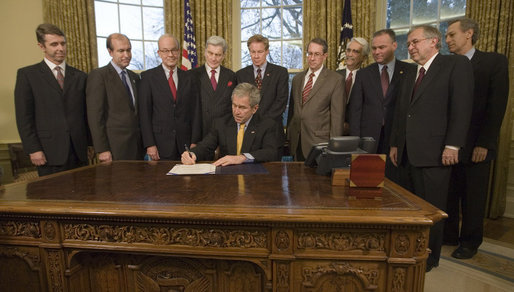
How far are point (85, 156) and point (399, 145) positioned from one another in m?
2.80

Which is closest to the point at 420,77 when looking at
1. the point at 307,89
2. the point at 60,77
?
the point at 307,89

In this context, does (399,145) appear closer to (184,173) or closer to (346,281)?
(346,281)

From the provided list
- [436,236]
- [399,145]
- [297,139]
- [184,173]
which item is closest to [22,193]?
[184,173]

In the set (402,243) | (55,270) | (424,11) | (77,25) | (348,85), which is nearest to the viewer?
(402,243)

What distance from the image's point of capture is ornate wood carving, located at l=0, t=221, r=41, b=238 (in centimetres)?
142

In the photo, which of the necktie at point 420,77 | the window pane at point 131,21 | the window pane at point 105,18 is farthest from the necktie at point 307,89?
the window pane at point 105,18

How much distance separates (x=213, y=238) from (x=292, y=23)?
5.37 m

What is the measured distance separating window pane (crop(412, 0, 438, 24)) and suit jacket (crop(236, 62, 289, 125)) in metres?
3.04

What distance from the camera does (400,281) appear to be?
123 centimetres

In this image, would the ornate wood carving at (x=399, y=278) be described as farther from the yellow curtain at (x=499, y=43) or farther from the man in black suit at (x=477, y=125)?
the yellow curtain at (x=499, y=43)

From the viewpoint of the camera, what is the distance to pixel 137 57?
19.4 feet

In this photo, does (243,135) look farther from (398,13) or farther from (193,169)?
(398,13)

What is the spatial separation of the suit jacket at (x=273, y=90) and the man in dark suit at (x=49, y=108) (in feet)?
5.35

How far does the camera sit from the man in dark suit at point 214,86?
9.78 ft
